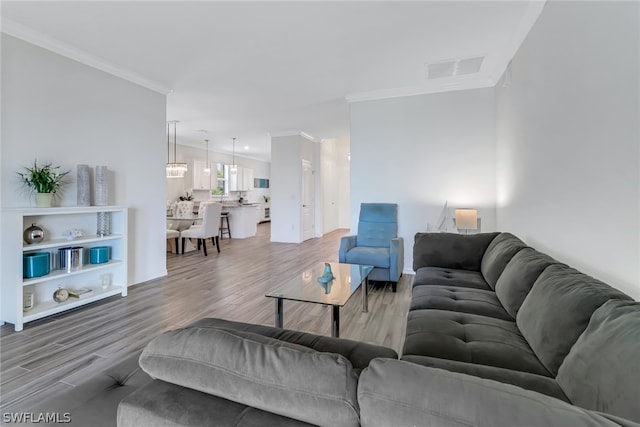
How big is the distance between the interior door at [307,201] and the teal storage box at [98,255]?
473 cm

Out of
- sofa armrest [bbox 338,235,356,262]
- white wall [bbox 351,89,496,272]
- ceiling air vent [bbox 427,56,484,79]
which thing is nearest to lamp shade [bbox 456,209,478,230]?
white wall [bbox 351,89,496,272]

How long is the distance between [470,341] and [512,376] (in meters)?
0.35

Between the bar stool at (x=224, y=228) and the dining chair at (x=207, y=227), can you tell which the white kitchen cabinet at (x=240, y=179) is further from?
the dining chair at (x=207, y=227)

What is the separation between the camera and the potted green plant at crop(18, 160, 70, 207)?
2742 millimetres

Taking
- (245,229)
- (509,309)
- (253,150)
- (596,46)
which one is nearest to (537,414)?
(509,309)

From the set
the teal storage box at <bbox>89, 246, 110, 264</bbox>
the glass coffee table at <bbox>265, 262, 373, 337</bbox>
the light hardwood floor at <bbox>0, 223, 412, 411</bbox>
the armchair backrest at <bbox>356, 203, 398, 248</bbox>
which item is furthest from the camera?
the armchair backrest at <bbox>356, 203, 398, 248</bbox>

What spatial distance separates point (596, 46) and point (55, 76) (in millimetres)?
4393

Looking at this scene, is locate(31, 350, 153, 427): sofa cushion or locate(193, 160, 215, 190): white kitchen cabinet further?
locate(193, 160, 215, 190): white kitchen cabinet

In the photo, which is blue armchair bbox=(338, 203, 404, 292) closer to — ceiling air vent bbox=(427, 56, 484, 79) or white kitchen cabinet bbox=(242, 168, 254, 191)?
ceiling air vent bbox=(427, 56, 484, 79)

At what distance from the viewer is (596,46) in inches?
62.9

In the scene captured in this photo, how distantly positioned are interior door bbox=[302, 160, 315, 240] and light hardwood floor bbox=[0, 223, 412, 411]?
3071mm

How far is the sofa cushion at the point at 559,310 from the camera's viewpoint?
44.8 inches

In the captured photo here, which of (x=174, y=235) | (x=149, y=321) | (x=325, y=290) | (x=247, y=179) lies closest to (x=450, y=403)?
(x=325, y=290)

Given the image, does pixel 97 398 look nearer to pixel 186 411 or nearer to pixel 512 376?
pixel 186 411
